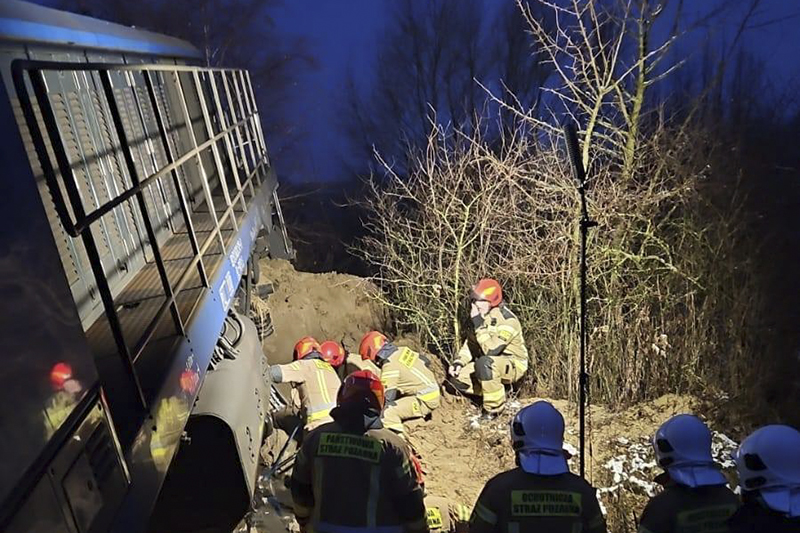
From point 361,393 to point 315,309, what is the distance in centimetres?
622

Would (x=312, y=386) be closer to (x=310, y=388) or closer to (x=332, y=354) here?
(x=310, y=388)

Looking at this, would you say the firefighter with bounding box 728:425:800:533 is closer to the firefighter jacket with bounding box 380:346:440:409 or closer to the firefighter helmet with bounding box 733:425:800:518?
the firefighter helmet with bounding box 733:425:800:518

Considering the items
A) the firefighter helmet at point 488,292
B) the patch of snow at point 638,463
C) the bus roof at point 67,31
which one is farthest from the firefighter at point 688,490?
the firefighter helmet at point 488,292

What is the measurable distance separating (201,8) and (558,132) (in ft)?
41.3

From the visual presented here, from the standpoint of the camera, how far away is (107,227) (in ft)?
13.9

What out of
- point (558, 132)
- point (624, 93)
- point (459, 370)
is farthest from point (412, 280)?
point (624, 93)

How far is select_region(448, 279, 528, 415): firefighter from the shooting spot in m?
8.16

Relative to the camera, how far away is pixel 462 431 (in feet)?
26.9

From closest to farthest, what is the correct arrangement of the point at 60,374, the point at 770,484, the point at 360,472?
the point at 60,374, the point at 770,484, the point at 360,472

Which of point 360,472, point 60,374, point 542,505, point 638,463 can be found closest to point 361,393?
point 360,472

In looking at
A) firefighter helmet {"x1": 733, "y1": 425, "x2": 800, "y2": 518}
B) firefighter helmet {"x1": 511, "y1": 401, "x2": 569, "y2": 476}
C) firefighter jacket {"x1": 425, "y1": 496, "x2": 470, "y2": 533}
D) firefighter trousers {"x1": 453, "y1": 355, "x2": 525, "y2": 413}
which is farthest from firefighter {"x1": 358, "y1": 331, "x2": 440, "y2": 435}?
firefighter helmet {"x1": 733, "y1": 425, "x2": 800, "y2": 518}

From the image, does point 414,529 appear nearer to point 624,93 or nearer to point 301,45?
point 624,93

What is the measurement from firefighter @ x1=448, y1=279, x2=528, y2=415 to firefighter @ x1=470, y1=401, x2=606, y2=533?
4.86 meters

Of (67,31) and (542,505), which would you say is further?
(67,31)
